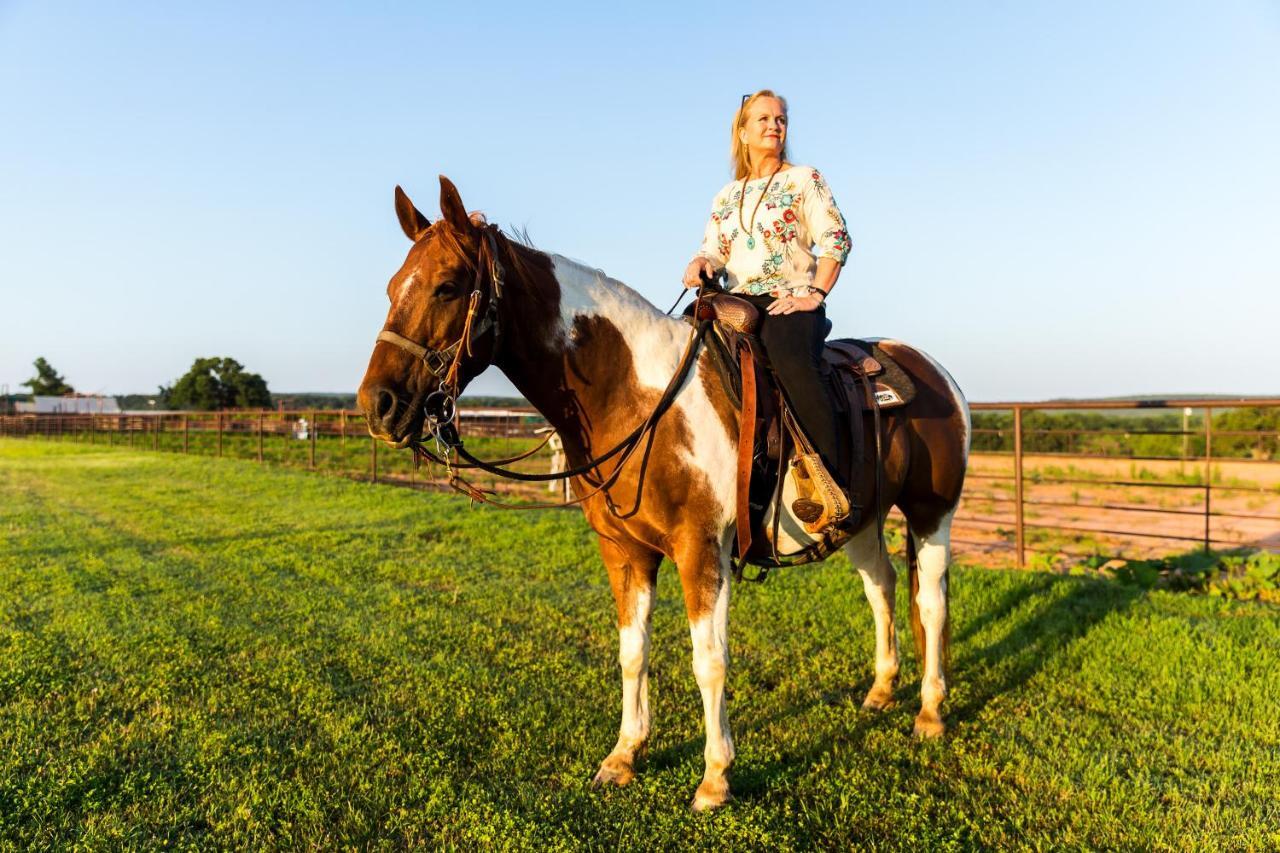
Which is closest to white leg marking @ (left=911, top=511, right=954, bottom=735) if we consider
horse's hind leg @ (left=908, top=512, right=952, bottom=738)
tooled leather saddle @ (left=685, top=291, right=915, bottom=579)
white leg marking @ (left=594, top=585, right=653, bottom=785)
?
horse's hind leg @ (left=908, top=512, right=952, bottom=738)

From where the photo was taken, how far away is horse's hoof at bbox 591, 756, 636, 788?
3039mm

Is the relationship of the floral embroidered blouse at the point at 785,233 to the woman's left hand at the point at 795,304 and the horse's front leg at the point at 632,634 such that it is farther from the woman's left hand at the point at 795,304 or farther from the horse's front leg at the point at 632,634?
the horse's front leg at the point at 632,634

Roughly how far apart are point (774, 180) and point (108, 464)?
23.1m

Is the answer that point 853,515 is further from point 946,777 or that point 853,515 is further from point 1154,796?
point 1154,796

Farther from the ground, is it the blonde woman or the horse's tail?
the blonde woman

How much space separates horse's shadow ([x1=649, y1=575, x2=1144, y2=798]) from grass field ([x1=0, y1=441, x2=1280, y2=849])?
22 millimetres

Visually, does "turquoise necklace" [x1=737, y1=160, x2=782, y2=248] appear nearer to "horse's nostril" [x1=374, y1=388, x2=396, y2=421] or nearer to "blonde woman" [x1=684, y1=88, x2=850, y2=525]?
"blonde woman" [x1=684, y1=88, x2=850, y2=525]

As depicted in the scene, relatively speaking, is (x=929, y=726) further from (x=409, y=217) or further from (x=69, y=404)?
(x=69, y=404)

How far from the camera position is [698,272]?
311cm

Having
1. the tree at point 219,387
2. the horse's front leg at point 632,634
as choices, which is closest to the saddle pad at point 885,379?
the horse's front leg at point 632,634

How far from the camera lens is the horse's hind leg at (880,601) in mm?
3973

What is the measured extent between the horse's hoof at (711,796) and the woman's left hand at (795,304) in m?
1.86

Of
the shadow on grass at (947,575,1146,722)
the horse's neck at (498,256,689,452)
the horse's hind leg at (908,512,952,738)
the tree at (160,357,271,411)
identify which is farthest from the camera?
the tree at (160,357,271,411)

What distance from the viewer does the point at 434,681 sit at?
13.8ft
